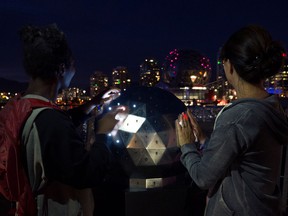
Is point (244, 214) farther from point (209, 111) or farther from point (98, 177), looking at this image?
point (209, 111)

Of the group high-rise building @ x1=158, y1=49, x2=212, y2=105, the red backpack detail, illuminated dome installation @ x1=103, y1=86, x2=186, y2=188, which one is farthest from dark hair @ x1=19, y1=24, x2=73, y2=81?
high-rise building @ x1=158, y1=49, x2=212, y2=105

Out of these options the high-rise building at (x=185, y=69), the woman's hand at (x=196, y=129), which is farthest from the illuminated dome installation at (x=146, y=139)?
the high-rise building at (x=185, y=69)

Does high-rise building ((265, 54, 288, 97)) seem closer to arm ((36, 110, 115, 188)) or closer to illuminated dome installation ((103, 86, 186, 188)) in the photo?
illuminated dome installation ((103, 86, 186, 188))

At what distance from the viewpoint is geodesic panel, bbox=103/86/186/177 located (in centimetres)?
270

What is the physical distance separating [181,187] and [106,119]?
3.88 ft

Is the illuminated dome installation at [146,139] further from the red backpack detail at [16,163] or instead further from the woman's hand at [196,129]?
the red backpack detail at [16,163]

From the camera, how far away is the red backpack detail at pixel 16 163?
169cm

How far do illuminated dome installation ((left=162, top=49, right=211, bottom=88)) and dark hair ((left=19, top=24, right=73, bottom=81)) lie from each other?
7780 mm

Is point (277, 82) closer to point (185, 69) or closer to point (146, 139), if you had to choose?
point (185, 69)

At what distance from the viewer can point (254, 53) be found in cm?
169

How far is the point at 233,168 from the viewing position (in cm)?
174

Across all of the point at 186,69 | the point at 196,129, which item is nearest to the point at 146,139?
the point at 196,129

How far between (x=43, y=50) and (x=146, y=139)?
1245 millimetres

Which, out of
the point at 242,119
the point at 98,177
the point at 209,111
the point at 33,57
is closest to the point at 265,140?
the point at 242,119
